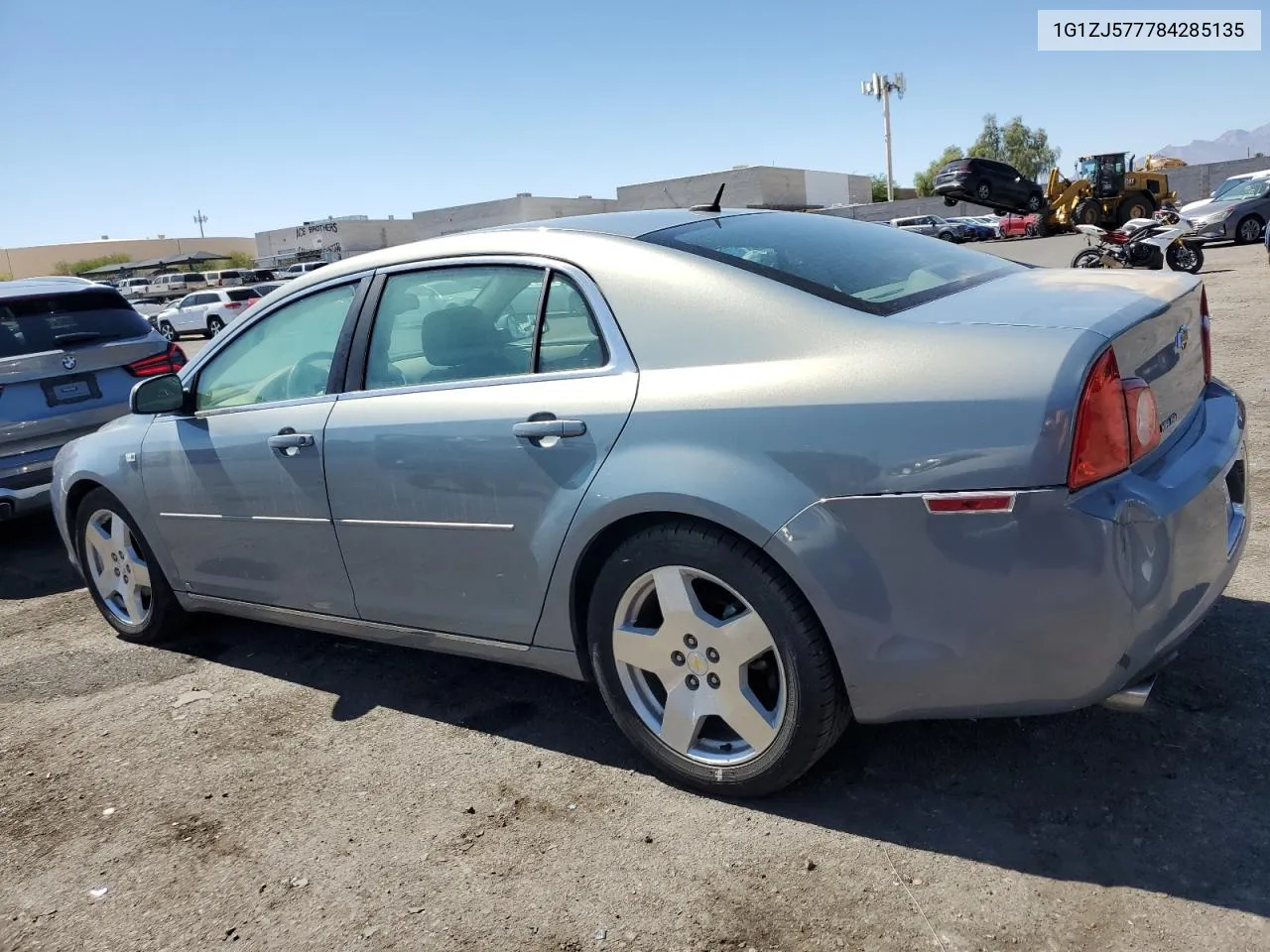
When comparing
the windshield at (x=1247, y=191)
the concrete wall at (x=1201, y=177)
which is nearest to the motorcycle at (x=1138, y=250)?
the windshield at (x=1247, y=191)

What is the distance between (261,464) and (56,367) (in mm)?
3394

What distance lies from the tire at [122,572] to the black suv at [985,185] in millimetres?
24336

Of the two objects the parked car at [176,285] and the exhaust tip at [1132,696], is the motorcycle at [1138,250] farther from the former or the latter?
the parked car at [176,285]

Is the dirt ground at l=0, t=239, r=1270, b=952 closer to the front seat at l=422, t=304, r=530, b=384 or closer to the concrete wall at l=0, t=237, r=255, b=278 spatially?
the front seat at l=422, t=304, r=530, b=384

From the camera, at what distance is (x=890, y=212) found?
5831cm

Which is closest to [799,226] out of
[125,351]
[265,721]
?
[265,721]

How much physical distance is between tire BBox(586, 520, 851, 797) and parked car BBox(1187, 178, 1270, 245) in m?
23.1

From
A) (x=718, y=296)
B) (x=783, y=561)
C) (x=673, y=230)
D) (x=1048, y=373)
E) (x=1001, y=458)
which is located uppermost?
(x=673, y=230)

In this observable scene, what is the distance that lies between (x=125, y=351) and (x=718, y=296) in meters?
5.22

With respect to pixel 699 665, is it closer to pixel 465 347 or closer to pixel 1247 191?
pixel 465 347

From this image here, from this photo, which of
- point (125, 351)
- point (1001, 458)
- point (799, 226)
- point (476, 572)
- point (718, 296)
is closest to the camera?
point (1001, 458)

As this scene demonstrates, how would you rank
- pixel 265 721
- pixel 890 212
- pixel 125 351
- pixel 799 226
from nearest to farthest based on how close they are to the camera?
1. pixel 799 226
2. pixel 265 721
3. pixel 125 351
4. pixel 890 212

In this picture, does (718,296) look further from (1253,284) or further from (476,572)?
(1253,284)

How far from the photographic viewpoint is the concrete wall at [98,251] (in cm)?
9700
